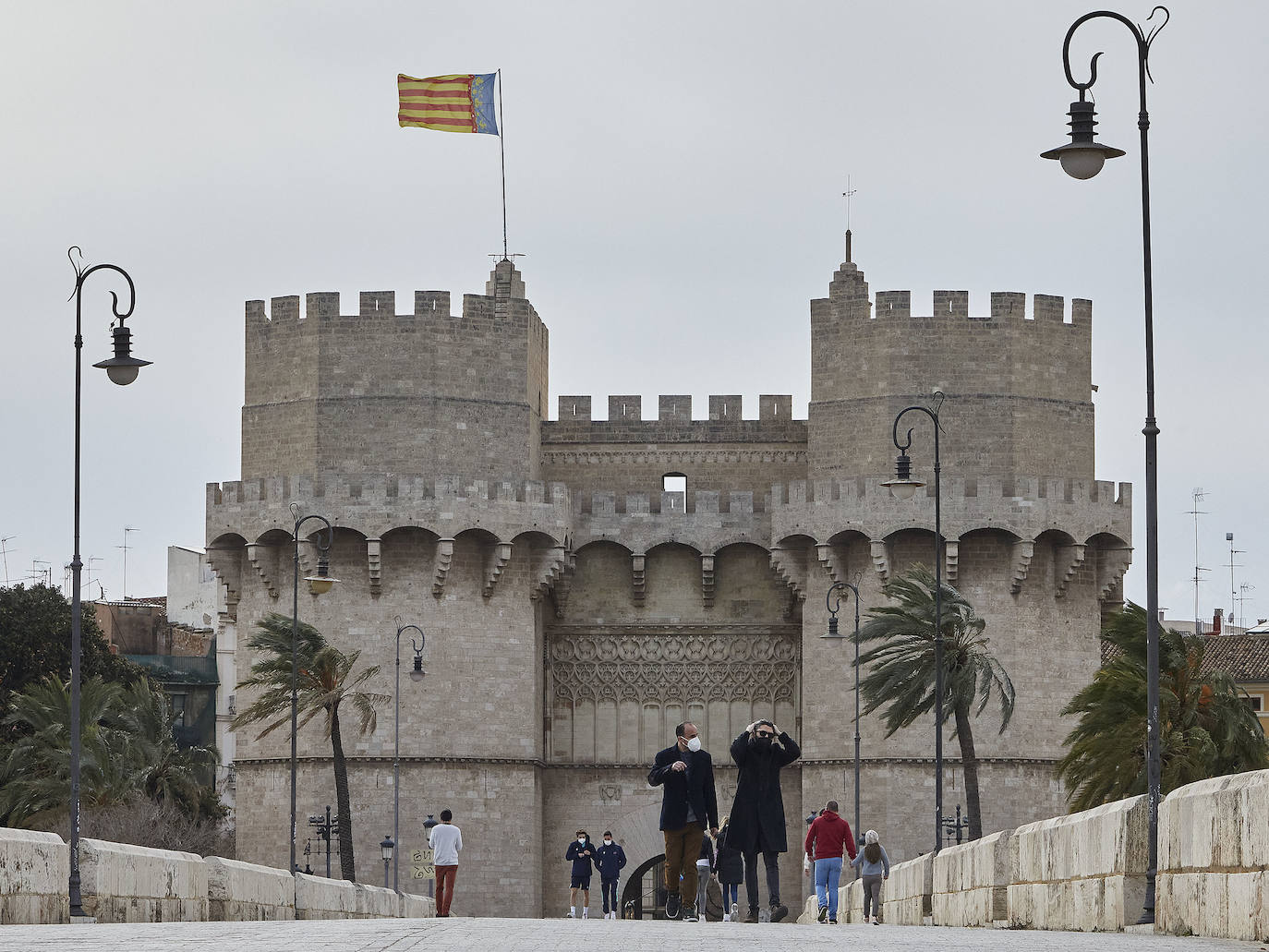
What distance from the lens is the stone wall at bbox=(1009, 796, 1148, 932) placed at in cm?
1407

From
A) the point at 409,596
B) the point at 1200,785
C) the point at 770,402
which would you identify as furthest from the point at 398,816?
the point at 1200,785

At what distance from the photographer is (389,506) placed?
147 feet

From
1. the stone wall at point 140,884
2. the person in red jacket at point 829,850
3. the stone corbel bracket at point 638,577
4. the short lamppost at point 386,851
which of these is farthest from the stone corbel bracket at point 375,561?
the stone wall at point 140,884

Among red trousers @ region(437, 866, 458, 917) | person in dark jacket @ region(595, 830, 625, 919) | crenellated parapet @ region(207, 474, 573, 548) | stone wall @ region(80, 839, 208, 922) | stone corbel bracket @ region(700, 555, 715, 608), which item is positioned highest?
crenellated parapet @ region(207, 474, 573, 548)

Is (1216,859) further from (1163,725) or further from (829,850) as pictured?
(1163,725)

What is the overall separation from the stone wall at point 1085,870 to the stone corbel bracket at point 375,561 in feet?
94.9

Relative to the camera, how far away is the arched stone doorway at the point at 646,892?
4797 cm

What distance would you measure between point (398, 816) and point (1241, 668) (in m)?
31.6

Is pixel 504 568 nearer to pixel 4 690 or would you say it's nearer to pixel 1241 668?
pixel 4 690

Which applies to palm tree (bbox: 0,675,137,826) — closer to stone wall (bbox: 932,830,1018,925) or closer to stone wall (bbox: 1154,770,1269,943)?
stone wall (bbox: 932,830,1018,925)

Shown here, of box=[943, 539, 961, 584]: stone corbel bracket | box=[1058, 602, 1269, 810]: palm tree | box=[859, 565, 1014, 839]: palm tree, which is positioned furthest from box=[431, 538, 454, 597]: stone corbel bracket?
box=[1058, 602, 1269, 810]: palm tree

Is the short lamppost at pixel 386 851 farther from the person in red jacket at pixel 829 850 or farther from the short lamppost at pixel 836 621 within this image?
the person in red jacket at pixel 829 850

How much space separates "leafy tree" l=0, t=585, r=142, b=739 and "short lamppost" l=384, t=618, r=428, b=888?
15.7m

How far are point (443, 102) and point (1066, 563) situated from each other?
1535cm
